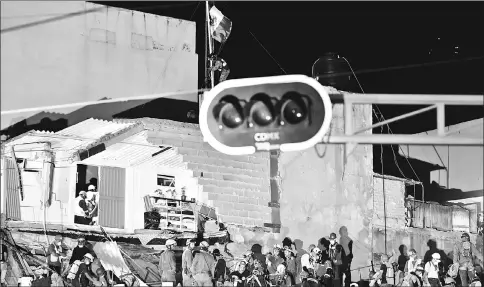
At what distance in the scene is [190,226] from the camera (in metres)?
23.4

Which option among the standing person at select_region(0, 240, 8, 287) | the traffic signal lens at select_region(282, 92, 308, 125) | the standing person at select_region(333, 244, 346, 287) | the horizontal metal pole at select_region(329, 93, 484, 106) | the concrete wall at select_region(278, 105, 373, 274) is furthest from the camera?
the concrete wall at select_region(278, 105, 373, 274)

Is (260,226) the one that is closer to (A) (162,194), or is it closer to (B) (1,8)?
(A) (162,194)

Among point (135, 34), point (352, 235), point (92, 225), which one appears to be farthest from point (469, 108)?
point (92, 225)

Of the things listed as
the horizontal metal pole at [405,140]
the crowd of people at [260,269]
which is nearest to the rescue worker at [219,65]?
the crowd of people at [260,269]

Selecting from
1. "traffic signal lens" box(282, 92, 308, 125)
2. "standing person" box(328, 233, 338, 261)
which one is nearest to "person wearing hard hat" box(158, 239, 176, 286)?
"standing person" box(328, 233, 338, 261)

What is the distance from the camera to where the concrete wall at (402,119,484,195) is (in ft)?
91.9

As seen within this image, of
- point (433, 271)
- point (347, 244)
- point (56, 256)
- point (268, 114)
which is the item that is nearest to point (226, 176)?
point (347, 244)

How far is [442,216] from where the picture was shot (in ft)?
89.8

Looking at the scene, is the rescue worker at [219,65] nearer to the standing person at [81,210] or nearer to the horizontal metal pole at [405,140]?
the standing person at [81,210]

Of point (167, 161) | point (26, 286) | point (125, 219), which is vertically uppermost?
point (167, 161)

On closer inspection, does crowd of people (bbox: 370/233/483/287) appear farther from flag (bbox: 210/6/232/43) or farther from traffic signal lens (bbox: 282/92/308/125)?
traffic signal lens (bbox: 282/92/308/125)

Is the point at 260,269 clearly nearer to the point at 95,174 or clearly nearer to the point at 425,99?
the point at 95,174

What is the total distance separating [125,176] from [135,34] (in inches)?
162

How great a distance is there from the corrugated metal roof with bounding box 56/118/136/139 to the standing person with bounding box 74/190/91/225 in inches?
79.1
